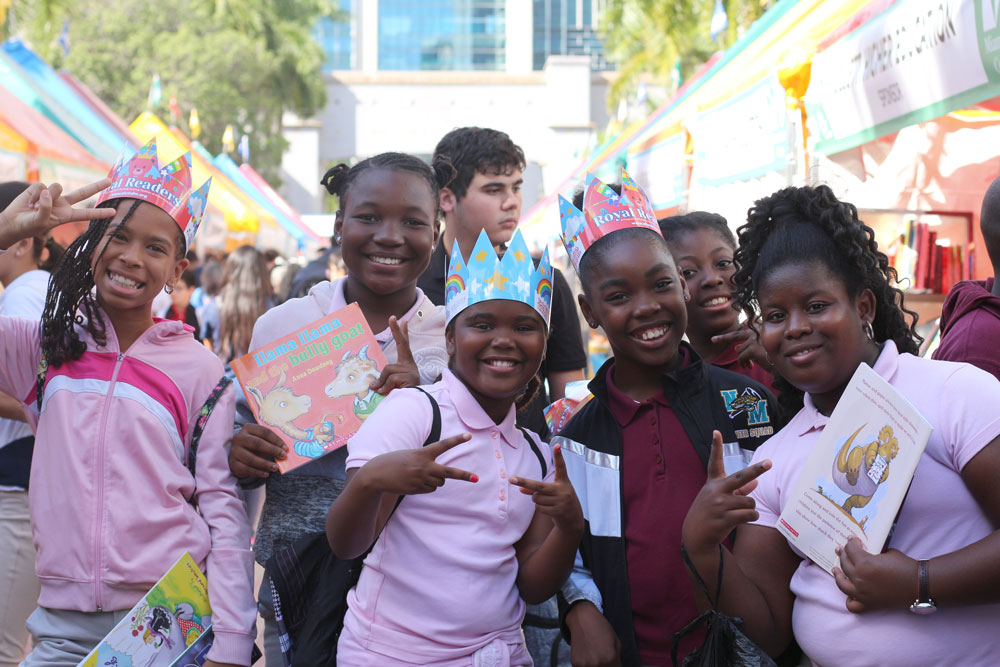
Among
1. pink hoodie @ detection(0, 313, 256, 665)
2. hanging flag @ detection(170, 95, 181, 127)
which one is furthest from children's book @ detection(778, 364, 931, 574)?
hanging flag @ detection(170, 95, 181, 127)

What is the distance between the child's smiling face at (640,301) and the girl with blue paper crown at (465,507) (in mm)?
209

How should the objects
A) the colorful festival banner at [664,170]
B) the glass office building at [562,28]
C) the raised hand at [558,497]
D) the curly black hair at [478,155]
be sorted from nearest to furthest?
1. the raised hand at [558,497]
2. the curly black hair at [478,155]
3. the colorful festival banner at [664,170]
4. the glass office building at [562,28]

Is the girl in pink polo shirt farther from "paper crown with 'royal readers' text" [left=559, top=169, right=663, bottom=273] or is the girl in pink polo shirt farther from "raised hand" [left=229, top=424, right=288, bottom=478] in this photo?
"raised hand" [left=229, top=424, right=288, bottom=478]

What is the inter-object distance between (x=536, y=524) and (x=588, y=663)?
1.15ft

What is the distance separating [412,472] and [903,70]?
2947 mm

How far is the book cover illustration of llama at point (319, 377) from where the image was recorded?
2631mm

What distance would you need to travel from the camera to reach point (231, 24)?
38.0 meters

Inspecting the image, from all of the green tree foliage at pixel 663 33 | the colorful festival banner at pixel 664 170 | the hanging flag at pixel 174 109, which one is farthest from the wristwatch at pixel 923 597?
the hanging flag at pixel 174 109

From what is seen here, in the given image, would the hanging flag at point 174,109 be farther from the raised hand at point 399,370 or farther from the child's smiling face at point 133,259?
the raised hand at point 399,370

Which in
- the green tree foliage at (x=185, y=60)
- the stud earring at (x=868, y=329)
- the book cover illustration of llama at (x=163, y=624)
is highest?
the green tree foliage at (x=185, y=60)

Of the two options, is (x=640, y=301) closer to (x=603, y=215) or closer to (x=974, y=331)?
(x=603, y=215)

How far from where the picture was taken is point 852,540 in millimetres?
1969

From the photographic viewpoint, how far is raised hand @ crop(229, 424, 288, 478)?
2.56 metres

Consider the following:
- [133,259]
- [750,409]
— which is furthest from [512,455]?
[133,259]
